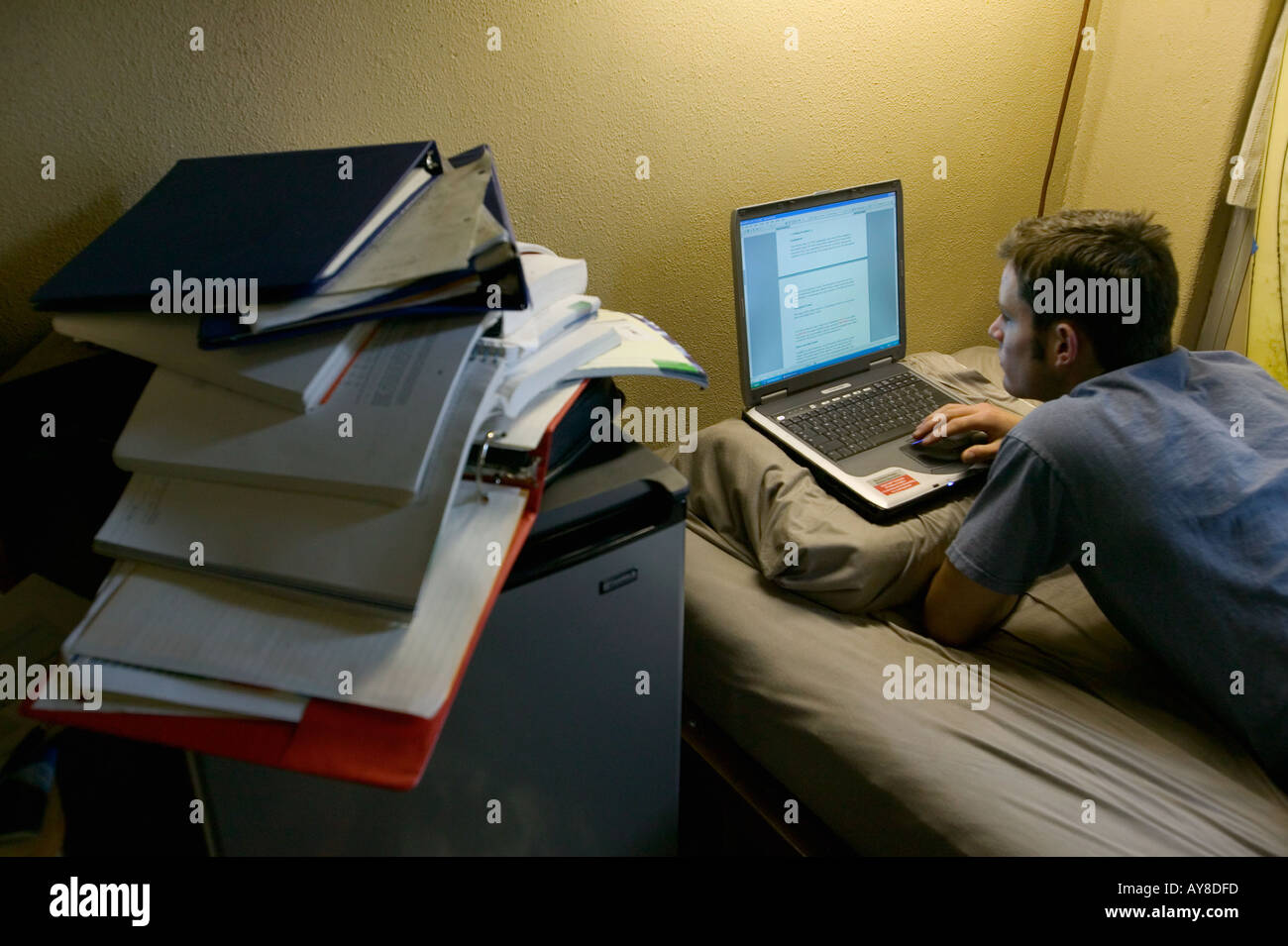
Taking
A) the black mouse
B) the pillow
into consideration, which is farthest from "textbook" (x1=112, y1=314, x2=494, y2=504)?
the black mouse

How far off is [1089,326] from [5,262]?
1.30 metres

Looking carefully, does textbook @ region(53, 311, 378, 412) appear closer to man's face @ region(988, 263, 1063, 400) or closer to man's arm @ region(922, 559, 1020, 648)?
man's arm @ region(922, 559, 1020, 648)

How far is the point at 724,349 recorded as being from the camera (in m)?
1.56

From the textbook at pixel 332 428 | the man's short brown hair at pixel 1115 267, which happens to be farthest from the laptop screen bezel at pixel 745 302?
the textbook at pixel 332 428

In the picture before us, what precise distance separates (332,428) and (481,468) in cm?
13

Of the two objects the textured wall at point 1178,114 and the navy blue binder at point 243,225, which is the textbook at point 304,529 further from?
the textured wall at point 1178,114

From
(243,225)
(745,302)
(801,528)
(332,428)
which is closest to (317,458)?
(332,428)

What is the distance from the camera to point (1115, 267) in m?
1.14

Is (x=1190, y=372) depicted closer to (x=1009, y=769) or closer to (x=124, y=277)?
(x=1009, y=769)

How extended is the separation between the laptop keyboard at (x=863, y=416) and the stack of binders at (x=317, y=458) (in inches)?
Result: 20.7

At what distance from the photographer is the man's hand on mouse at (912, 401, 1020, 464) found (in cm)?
127

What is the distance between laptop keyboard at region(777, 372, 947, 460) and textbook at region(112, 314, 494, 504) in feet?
2.20

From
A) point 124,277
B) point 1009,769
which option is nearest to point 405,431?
point 124,277

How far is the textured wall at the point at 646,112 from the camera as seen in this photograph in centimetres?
96
